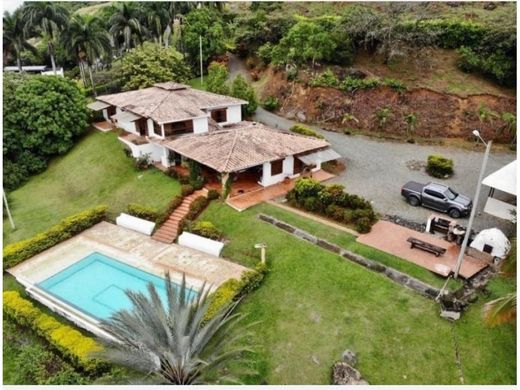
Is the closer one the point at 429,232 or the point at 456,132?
the point at 429,232

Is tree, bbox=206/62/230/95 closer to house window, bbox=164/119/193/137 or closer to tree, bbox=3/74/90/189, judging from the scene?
house window, bbox=164/119/193/137

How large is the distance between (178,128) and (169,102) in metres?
3.12

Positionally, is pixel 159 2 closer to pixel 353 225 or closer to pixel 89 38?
pixel 89 38

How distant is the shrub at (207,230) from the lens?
26.0 m

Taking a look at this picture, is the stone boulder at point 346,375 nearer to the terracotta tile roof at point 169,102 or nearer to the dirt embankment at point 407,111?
the terracotta tile roof at point 169,102

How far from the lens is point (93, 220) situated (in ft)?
96.9

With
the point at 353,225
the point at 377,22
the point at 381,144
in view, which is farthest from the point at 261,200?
the point at 377,22

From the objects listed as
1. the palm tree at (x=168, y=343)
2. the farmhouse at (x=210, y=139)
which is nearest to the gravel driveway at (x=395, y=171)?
the farmhouse at (x=210, y=139)

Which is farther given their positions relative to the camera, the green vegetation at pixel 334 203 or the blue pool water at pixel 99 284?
the green vegetation at pixel 334 203

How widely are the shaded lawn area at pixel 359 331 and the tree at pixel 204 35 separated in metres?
41.9

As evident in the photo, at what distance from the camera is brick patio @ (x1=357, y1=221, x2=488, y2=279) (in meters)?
21.2

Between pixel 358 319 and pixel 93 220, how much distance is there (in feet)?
65.0

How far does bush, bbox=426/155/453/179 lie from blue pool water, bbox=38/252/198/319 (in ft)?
68.3

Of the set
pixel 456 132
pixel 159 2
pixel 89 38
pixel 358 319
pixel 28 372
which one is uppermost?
pixel 159 2
